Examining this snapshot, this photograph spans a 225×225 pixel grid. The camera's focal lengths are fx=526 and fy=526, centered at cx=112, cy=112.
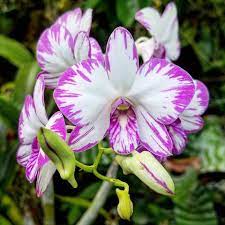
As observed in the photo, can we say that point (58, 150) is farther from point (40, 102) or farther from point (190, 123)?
point (190, 123)

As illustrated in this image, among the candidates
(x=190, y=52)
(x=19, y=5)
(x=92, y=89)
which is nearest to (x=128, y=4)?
(x=190, y=52)

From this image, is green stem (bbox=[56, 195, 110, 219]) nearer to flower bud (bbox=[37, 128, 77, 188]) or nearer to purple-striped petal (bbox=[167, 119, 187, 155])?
purple-striped petal (bbox=[167, 119, 187, 155])

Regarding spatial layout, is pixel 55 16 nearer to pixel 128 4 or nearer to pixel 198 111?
pixel 128 4

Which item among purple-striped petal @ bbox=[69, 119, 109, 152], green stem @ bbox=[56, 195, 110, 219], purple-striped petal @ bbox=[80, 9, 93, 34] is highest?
purple-striped petal @ bbox=[80, 9, 93, 34]

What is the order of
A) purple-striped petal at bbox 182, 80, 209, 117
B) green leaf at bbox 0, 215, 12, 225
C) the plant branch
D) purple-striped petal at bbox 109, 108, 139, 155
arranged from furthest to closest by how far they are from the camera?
green leaf at bbox 0, 215, 12, 225
the plant branch
purple-striped petal at bbox 182, 80, 209, 117
purple-striped petal at bbox 109, 108, 139, 155

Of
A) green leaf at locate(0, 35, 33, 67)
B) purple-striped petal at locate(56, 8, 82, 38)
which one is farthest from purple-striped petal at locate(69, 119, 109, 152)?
green leaf at locate(0, 35, 33, 67)

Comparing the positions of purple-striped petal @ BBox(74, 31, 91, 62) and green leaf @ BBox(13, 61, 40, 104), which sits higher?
purple-striped petal @ BBox(74, 31, 91, 62)

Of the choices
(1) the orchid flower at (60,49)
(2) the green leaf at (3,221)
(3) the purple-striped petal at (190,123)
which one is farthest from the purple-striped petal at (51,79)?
(2) the green leaf at (3,221)

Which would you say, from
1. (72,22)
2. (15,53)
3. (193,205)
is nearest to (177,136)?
(72,22)
